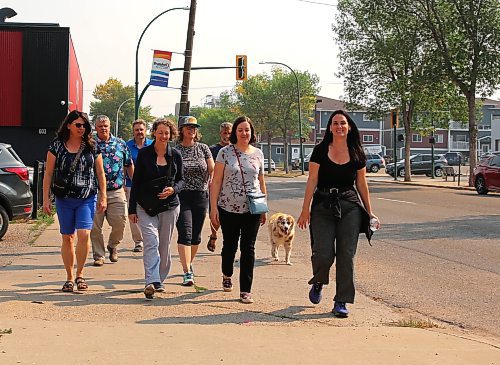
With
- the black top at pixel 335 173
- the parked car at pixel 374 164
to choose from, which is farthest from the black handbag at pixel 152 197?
the parked car at pixel 374 164

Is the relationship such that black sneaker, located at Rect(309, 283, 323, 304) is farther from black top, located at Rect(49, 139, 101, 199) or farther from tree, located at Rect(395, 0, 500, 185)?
tree, located at Rect(395, 0, 500, 185)

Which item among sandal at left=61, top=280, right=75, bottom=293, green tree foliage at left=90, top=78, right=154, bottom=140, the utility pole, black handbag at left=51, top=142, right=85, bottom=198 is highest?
green tree foliage at left=90, top=78, right=154, bottom=140

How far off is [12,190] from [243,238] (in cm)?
647

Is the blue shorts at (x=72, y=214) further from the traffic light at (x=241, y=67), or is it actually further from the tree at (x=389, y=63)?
the tree at (x=389, y=63)

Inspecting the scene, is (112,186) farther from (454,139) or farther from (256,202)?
(454,139)

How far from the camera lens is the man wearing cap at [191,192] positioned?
8.78 m

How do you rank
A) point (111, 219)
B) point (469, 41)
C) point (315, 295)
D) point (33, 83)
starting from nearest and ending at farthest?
point (315, 295)
point (111, 219)
point (33, 83)
point (469, 41)

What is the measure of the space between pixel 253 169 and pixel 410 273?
3444 millimetres

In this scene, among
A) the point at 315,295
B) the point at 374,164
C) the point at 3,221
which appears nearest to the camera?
the point at 315,295

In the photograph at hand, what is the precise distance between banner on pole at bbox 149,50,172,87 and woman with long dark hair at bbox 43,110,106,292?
15.3 meters

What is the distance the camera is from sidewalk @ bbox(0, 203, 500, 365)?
562cm

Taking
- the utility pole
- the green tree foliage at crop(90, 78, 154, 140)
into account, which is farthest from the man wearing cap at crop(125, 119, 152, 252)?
the green tree foliage at crop(90, 78, 154, 140)

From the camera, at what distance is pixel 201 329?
6469 millimetres

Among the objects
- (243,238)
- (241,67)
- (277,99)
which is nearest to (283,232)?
(243,238)
